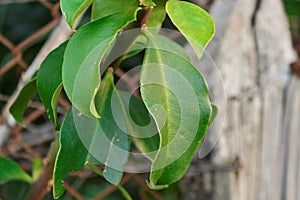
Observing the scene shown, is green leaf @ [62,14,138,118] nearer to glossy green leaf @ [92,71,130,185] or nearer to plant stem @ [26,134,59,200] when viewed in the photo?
glossy green leaf @ [92,71,130,185]

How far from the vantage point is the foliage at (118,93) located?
612 millimetres

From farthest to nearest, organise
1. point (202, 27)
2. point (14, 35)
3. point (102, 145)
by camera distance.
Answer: point (14, 35) < point (102, 145) < point (202, 27)

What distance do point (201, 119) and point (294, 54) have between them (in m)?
0.66

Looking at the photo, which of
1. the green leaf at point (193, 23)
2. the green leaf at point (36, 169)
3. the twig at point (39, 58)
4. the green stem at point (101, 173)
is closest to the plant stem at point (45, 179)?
the green stem at point (101, 173)

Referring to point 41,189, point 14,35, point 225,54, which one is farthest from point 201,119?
point 14,35

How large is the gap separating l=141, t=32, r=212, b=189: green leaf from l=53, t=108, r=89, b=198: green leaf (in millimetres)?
95

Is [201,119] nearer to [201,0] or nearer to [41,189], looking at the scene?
[41,189]

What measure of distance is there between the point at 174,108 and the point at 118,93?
124 millimetres

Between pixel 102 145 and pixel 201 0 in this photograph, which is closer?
pixel 102 145

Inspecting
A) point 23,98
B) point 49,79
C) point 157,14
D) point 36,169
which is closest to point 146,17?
point 157,14

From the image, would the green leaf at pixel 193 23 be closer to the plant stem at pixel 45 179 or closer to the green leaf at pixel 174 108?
the green leaf at pixel 174 108

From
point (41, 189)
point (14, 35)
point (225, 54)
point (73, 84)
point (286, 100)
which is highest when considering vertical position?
point (73, 84)

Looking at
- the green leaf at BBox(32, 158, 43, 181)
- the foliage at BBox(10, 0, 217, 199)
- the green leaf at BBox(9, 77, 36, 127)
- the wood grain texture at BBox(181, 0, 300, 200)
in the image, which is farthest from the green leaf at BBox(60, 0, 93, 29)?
the wood grain texture at BBox(181, 0, 300, 200)

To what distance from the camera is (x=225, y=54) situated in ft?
3.97
